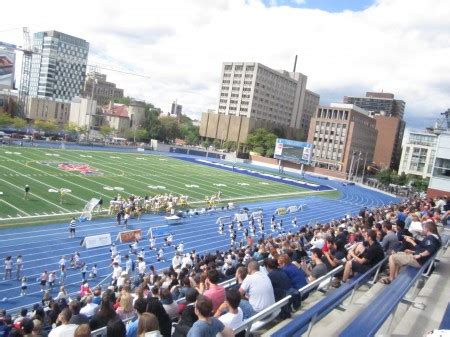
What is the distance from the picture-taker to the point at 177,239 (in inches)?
1007

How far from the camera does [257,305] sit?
625 centimetres

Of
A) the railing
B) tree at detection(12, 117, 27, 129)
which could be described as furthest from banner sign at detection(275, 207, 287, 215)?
tree at detection(12, 117, 27, 129)

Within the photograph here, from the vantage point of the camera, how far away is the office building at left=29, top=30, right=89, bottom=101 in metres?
149

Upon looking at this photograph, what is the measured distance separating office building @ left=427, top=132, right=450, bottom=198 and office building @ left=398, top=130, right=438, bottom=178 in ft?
271

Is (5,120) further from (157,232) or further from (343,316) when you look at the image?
(343,316)

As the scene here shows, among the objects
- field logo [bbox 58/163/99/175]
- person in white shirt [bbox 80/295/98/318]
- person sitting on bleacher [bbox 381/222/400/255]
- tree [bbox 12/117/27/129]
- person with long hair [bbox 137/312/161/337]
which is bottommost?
field logo [bbox 58/163/99/175]

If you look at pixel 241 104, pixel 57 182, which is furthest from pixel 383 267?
pixel 241 104

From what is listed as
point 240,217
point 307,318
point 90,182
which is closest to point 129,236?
point 240,217

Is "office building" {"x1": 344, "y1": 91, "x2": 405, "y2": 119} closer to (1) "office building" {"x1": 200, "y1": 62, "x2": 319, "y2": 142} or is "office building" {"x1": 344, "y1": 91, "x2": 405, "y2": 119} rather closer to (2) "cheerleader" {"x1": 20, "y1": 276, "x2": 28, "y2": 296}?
(1) "office building" {"x1": 200, "y1": 62, "x2": 319, "y2": 142}

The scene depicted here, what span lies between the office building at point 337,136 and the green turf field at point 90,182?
4347 cm

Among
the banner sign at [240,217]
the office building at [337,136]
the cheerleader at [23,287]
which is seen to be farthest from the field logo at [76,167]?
the office building at [337,136]

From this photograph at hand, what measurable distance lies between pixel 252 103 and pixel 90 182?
94835mm

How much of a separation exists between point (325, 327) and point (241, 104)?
416 ft

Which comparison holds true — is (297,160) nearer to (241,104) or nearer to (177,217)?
(177,217)
